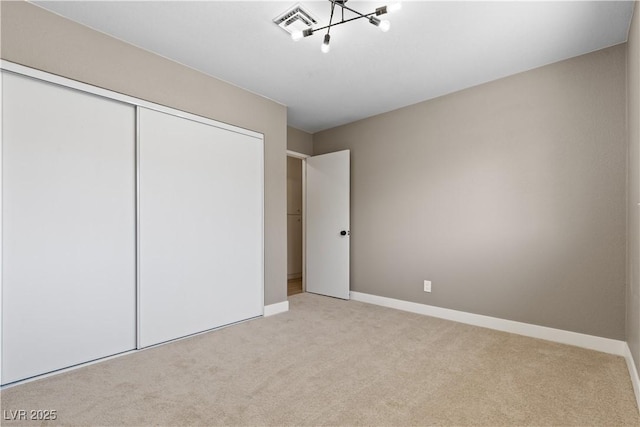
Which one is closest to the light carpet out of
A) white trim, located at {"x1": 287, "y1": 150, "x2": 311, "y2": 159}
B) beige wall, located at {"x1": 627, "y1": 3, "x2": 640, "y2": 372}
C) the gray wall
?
beige wall, located at {"x1": 627, "y1": 3, "x2": 640, "y2": 372}

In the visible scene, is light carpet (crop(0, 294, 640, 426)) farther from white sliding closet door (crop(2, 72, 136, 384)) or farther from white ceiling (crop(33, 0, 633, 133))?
white ceiling (crop(33, 0, 633, 133))

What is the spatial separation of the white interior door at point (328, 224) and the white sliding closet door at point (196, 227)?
1302 millimetres

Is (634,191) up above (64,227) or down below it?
above

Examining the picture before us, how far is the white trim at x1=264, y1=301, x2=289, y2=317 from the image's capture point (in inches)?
143

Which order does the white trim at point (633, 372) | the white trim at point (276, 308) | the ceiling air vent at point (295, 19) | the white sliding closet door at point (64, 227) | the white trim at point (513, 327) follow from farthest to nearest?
the white trim at point (276, 308) → the white trim at point (513, 327) → the ceiling air vent at point (295, 19) → the white sliding closet door at point (64, 227) → the white trim at point (633, 372)

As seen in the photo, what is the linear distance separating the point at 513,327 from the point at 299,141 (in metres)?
3.63

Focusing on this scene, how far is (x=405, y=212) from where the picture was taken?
3.93 meters

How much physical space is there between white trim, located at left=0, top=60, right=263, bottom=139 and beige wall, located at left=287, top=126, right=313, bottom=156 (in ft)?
4.76

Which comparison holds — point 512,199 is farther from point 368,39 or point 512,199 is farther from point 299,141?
point 299,141

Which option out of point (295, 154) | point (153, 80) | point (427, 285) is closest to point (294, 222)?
point (295, 154)

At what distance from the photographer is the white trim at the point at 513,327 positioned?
8.51 ft

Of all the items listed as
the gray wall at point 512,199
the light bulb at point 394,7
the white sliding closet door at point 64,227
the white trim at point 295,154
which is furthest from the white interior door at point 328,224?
the white sliding closet door at point 64,227

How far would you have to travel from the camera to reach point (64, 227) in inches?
89.4

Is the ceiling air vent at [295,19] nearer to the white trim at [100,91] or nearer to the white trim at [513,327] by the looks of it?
the white trim at [100,91]
